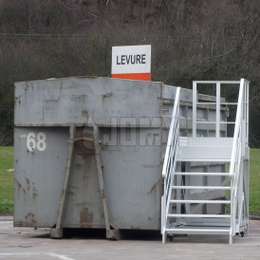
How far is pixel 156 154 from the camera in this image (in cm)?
1380

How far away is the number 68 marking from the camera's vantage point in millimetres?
14164

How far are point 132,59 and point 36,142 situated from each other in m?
2.31

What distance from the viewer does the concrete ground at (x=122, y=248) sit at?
462 inches

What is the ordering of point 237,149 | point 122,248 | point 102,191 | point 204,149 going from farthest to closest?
point 204,149
point 237,149
point 102,191
point 122,248

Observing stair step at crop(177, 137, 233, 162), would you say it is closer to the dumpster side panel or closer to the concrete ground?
the concrete ground

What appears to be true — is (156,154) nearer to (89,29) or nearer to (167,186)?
(167,186)

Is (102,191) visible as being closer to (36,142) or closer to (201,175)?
(36,142)

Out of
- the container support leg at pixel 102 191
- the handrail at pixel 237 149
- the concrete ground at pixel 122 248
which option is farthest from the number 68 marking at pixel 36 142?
the handrail at pixel 237 149

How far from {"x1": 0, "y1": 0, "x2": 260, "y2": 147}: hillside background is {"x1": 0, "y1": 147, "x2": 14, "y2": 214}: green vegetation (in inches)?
581

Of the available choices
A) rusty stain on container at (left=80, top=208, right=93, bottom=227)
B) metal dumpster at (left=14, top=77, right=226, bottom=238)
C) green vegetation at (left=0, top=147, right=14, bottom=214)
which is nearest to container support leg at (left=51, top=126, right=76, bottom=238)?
metal dumpster at (left=14, top=77, right=226, bottom=238)

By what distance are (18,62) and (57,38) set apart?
3.44 meters

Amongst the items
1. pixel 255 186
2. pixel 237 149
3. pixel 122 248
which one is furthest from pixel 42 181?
pixel 255 186

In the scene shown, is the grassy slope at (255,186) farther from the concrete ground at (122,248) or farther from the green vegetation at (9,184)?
the concrete ground at (122,248)

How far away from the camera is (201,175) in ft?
47.5
